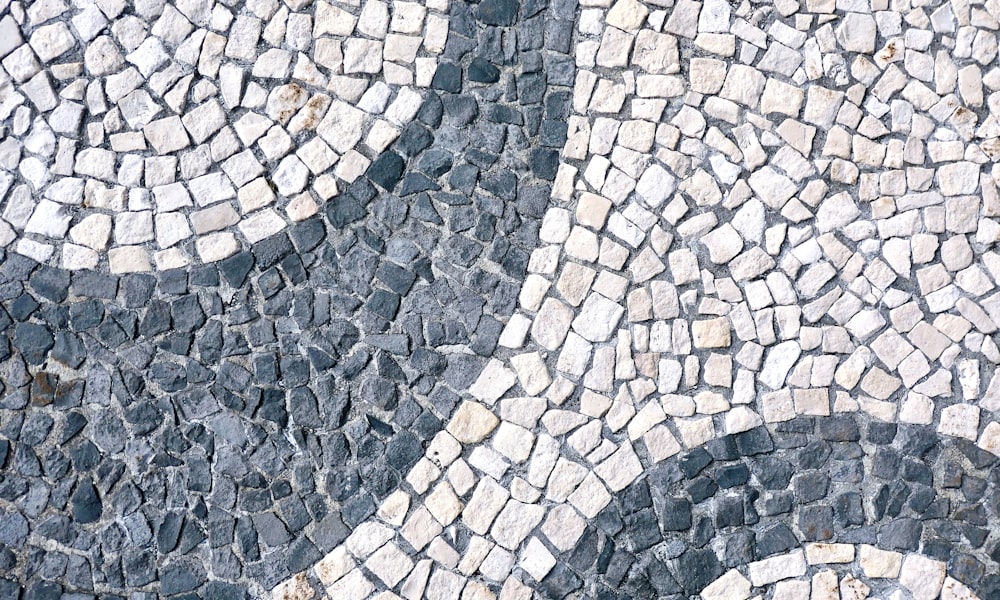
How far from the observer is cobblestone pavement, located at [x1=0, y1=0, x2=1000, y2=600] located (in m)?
3.88

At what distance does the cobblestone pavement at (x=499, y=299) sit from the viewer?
3881 millimetres

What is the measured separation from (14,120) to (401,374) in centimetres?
175

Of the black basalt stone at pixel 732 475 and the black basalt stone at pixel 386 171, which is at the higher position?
the black basalt stone at pixel 386 171

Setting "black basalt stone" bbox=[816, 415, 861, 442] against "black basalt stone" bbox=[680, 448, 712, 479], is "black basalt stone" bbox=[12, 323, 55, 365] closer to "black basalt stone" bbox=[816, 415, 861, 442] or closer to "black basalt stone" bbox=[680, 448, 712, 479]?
"black basalt stone" bbox=[680, 448, 712, 479]

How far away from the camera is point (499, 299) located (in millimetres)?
3955

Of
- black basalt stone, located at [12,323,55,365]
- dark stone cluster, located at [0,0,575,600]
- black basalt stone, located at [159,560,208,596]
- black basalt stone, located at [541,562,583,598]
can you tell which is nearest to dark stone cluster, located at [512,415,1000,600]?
black basalt stone, located at [541,562,583,598]

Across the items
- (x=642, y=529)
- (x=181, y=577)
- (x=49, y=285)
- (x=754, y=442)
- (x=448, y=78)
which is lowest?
(x=181, y=577)

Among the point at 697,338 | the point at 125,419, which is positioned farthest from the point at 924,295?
the point at 125,419

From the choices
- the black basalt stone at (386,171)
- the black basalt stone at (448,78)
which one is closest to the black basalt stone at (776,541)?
the black basalt stone at (386,171)

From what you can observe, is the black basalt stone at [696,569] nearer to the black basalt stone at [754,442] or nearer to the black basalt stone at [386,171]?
the black basalt stone at [754,442]

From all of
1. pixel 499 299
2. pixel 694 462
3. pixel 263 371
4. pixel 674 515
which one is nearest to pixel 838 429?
pixel 694 462

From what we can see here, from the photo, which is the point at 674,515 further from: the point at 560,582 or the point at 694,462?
the point at 560,582

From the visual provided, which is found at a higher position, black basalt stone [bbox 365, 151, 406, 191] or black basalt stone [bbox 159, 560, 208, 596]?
black basalt stone [bbox 365, 151, 406, 191]

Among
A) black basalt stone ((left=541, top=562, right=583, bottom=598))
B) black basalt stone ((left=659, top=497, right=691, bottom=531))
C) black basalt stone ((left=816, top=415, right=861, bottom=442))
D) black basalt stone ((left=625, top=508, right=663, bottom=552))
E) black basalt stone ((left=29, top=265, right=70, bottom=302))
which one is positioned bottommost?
black basalt stone ((left=541, top=562, right=583, bottom=598))
